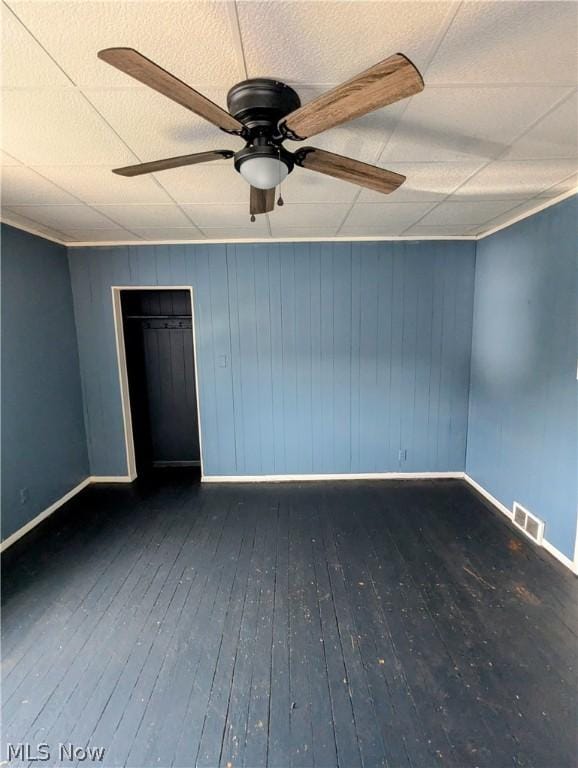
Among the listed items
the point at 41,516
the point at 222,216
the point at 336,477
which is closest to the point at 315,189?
the point at 222,216

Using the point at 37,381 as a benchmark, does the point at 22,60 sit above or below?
above

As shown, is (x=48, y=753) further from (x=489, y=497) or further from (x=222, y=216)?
(x=489, y=497)

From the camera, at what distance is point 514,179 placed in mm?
1989

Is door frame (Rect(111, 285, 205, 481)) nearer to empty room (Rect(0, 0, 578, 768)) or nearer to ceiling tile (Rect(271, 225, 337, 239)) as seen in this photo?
empty room (Rect(0, 0, 578, 768))

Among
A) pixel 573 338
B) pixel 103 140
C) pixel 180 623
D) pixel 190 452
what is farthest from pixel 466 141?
pixel 190 452

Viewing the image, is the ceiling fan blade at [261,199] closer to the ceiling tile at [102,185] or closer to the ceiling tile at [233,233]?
the ceiling tile at [102,185]

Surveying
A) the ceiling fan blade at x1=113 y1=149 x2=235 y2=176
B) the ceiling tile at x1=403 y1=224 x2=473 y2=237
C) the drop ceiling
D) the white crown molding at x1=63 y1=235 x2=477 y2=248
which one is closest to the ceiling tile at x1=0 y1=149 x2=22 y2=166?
the drop ceiling

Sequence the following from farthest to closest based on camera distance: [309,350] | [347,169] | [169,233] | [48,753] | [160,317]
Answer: [160,317] → [309,350] → [169,233] → [347,169] → [48,753]

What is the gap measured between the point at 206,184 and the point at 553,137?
1850mm

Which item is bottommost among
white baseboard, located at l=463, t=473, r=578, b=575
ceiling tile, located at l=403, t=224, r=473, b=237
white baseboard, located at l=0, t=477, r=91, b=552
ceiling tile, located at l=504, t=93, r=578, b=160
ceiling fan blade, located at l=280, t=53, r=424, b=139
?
white baseboard, located at l=463, t=473, r=578, b=575

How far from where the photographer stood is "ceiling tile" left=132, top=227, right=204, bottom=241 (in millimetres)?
2858

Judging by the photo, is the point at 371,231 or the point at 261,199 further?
the point at 371,231

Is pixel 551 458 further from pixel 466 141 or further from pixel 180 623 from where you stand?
pixel 180 623

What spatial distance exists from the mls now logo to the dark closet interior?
2.64 meters
